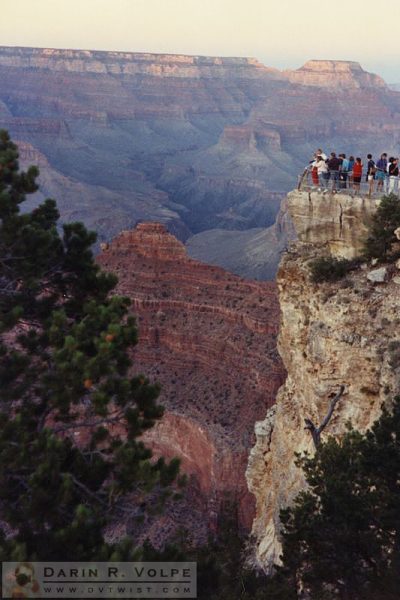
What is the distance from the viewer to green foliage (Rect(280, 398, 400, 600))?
11312mm

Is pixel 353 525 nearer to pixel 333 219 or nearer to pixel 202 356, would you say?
pixel 333 219

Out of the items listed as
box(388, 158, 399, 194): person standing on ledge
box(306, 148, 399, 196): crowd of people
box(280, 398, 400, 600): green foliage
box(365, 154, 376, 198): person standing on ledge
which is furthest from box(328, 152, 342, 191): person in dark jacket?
box(280, 398, 400, 600): green foliage

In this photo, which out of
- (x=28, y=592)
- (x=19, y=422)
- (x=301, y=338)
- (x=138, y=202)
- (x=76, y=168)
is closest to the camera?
(x=28, y=592)

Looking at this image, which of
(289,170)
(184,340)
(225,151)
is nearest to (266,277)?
(184,340)

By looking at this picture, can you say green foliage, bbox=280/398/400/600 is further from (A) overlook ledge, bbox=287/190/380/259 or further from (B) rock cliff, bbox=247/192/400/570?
(A) overlook ledge, bbox=287/190/380/259

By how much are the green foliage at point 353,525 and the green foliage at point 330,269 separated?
502 cm

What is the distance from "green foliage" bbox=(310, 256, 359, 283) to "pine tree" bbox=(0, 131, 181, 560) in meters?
6.64

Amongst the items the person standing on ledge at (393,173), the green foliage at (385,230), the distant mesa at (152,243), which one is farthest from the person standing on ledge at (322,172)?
the distant mesa at (152,243)

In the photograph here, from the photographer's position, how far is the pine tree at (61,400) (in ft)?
30.6

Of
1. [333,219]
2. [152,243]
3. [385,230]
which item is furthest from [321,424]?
[152,243]

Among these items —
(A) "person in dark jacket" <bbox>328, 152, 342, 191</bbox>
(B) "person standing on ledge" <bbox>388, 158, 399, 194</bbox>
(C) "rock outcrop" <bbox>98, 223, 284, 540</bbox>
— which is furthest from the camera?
(C) "rock outcrop" <bbox>98, 223, 284, 540</bbox>

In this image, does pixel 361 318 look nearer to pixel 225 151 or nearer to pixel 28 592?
pixel 28 592

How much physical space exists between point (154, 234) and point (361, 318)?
2707 cm

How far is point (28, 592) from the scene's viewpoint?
862 cm
